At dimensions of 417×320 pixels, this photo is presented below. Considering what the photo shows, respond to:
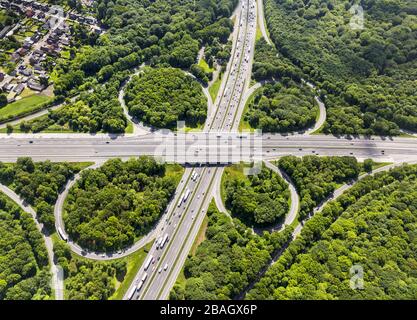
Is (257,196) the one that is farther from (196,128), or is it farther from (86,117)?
(86,117)

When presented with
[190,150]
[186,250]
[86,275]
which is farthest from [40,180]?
[186,250]

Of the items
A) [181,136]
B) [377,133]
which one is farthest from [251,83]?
[377,133]

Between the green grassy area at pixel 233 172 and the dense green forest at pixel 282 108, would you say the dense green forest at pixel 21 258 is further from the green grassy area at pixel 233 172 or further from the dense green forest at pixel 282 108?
the dense green forest at pixel 282 108

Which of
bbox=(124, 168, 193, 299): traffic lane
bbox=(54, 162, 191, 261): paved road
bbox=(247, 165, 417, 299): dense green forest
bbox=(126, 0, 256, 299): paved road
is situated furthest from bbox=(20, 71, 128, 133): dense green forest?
bbox=(247, 165, 417, 299): dense green forest

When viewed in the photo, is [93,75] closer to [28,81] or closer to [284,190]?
[28,81]

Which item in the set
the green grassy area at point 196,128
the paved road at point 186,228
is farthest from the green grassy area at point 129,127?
the paved road at point 186,228

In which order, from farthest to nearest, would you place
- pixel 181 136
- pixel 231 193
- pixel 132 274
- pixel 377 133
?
pixel 377 133 < pixel 181 136 < pixel 231 193 < pixel 132 274
